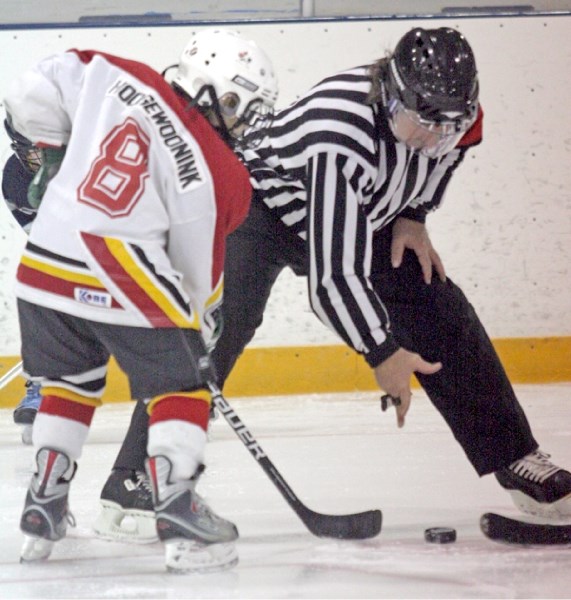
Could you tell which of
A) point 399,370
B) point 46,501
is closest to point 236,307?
point 399,370

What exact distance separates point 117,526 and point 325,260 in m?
0.60

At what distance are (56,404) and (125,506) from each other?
1.01 ft

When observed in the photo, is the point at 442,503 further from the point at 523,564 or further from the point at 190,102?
the point at 190,102

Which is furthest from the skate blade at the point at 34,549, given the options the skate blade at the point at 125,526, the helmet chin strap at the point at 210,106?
the helmet chin strap at the point at 210,106

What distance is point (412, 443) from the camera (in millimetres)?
3045

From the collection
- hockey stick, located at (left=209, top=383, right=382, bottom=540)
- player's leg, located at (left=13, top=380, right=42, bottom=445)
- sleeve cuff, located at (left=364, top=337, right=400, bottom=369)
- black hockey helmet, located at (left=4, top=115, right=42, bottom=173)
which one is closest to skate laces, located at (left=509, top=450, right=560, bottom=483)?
hockey stick, located at (left=209, top=383, right=382, bottom=540)

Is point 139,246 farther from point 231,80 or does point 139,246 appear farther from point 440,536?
point 440,536

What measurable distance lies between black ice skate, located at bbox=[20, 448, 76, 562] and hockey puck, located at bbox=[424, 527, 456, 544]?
61cm

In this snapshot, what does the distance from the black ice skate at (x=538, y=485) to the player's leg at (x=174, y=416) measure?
650 millimetres

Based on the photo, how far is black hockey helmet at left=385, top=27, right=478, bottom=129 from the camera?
191cm

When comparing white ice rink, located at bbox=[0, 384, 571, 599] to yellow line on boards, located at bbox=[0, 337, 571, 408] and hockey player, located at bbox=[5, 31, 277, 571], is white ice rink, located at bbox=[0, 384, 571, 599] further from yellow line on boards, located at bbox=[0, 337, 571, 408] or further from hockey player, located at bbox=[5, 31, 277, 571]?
yellow line on boards, located at bbox=[0, 337, 571, 408]

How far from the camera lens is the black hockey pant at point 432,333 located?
2.21 metres

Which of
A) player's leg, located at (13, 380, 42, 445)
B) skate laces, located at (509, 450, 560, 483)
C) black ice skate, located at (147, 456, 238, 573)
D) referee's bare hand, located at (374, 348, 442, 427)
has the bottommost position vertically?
player's leg, located at (13, 380, 42, 445)

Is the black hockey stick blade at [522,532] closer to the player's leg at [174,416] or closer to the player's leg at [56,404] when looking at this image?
the player's leg at [174,416]
